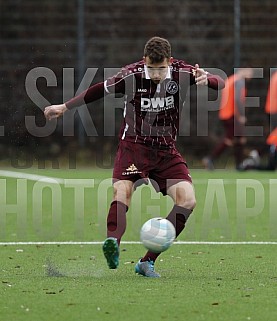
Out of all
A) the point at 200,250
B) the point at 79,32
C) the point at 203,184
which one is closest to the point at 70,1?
the point at 79,32

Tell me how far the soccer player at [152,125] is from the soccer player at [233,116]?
39.6 ft

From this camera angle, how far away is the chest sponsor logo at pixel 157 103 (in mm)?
7949

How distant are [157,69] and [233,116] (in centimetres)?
1290

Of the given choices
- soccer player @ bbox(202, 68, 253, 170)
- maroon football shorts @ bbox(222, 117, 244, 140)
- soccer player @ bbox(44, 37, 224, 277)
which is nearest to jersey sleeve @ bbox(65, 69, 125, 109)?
soccer player @ bbox(44, 37, 224, 277)

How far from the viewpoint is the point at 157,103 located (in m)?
7.95

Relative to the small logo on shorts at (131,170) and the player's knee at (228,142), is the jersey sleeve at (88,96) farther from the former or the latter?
the player's knee at (228,142)

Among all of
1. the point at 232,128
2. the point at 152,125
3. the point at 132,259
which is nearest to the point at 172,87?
the point at 152,125

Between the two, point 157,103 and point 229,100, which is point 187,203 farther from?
point 229,100

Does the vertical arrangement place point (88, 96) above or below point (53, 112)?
above

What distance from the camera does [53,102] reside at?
66.9 ft

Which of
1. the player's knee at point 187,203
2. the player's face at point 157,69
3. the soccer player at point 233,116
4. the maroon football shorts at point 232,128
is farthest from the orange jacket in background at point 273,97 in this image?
the player's knee at point 187,203

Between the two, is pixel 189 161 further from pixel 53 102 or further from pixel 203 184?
pixel 203 184

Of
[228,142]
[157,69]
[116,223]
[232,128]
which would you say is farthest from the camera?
[232,128]

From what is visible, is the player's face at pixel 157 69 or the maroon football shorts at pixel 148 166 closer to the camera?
the player's face at pixel 157 69
